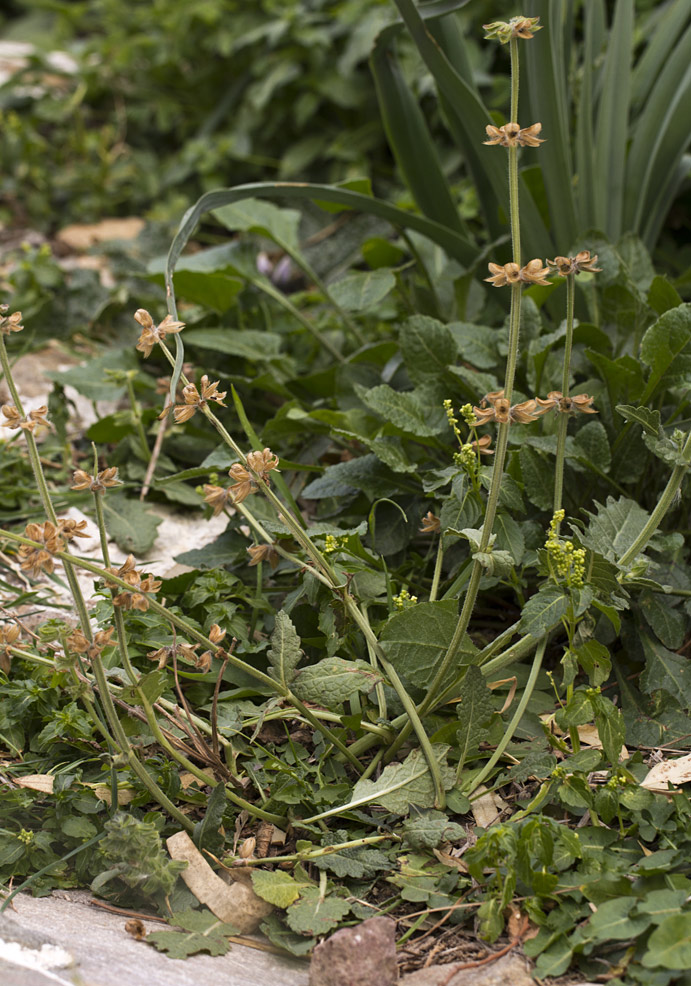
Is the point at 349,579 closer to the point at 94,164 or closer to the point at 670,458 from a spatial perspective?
the point at 670,458

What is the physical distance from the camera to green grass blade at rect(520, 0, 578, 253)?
173cm

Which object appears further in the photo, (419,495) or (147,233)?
(147,233)

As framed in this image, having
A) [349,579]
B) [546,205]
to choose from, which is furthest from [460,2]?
[349,579]

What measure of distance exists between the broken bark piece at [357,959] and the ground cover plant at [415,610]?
2.7 inches

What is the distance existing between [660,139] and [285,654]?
1.42m

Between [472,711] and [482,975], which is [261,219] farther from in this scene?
[482,975]

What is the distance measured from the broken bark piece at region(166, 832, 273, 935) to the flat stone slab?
33mm

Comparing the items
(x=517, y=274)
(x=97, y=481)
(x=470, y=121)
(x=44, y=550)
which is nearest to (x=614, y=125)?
(x=470, y=121)

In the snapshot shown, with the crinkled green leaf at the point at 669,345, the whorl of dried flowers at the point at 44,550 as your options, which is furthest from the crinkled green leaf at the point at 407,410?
the whorl of dried flowers at the point at 44,550

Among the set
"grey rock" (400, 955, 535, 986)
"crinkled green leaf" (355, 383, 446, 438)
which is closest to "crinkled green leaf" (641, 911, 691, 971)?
"grey rock" (400, 955, 535, 986)

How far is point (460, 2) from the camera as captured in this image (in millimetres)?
1703

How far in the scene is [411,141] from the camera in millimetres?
2018

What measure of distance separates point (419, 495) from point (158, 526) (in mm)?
569

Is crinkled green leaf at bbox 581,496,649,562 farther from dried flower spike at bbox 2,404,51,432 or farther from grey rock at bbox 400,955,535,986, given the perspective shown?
dried flower spike at bbox 2,404,51,432
